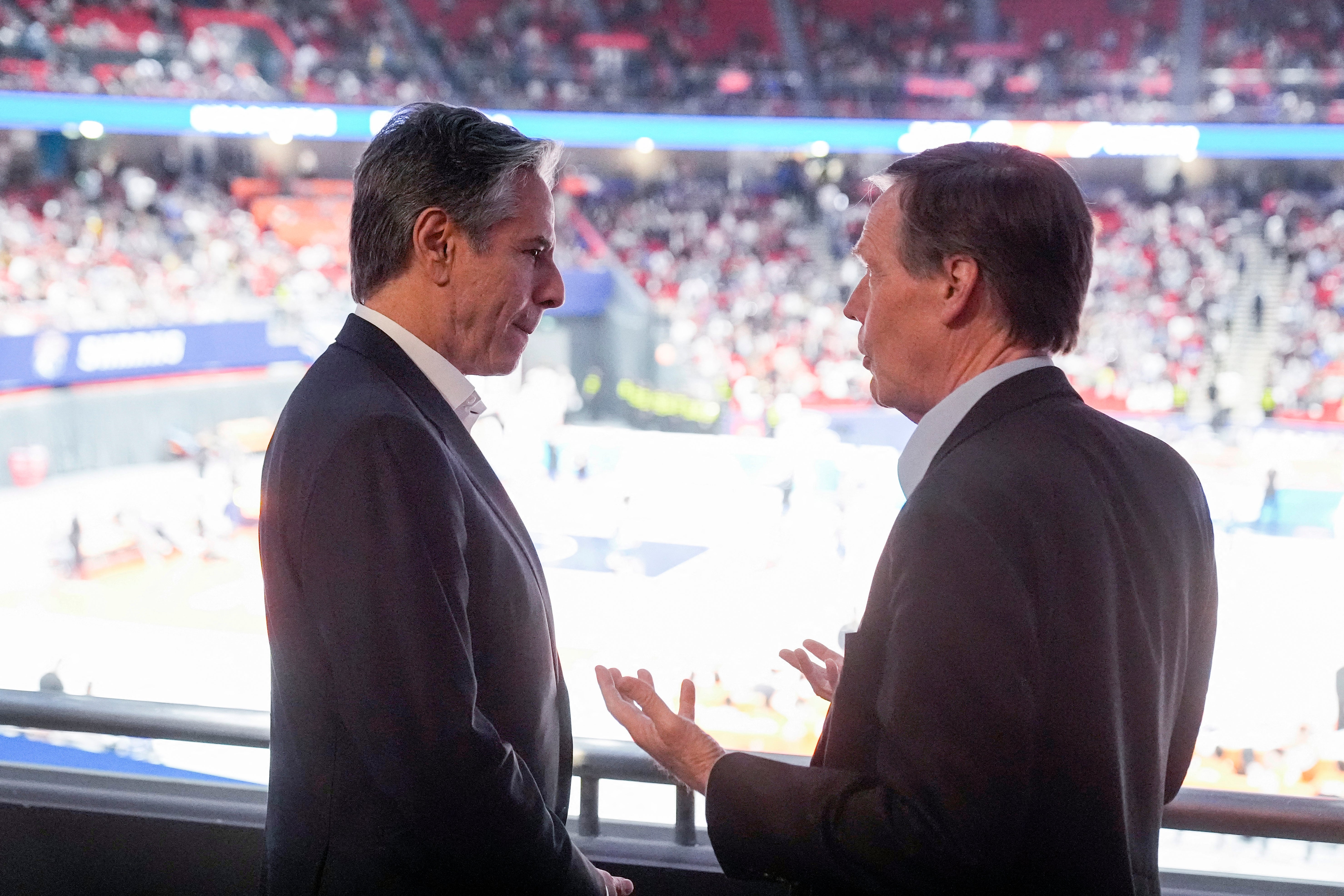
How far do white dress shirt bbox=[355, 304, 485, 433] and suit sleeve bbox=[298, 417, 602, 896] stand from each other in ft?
0.44

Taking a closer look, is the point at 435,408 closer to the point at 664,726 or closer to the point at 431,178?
the point at 431,178

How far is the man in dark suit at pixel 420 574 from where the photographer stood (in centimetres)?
99

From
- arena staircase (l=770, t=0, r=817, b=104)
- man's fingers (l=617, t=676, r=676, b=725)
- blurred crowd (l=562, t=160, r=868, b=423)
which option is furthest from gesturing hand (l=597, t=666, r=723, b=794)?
arena staircase (l=770, t=0, r=817, b=104)

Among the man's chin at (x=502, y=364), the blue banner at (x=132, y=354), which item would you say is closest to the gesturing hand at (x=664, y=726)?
the man's chin at (x=502, y=364)

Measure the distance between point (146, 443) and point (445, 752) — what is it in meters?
11.3

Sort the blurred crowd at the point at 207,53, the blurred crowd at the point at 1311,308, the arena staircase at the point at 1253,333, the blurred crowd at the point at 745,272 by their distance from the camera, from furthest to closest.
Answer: the blurred crowd at the point at 207,53 → the blurred crowd at the point at 745,272 → the arena staircase at the point at 1253,333 → the blurred crowd at the point at 1311,308

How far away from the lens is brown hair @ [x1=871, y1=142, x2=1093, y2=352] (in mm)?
962

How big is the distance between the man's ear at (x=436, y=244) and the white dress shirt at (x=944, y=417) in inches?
18.7

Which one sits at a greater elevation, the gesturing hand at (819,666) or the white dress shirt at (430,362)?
the white dress shirt at (430,362)

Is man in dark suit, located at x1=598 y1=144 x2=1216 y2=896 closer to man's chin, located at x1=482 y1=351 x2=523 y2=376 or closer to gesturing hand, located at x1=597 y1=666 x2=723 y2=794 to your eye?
gesturing hand, located at x1=597 y1=666 x2=723 y2=794

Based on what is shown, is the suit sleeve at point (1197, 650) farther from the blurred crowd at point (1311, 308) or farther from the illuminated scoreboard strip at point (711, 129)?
the illuminated scoreboard strip at point (711, 129)

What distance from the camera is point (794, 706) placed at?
554 centimetres

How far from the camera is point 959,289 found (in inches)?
38.9

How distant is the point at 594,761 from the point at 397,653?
472 millimetres
